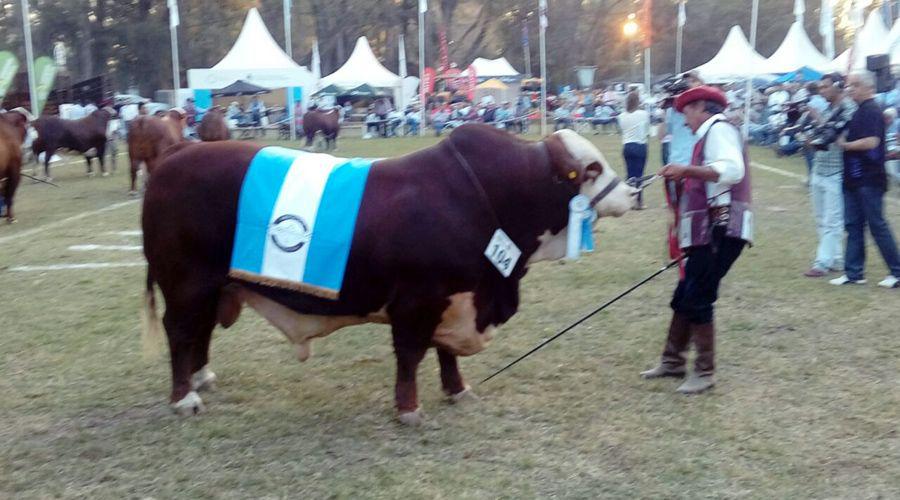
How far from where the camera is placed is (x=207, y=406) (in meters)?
5.33

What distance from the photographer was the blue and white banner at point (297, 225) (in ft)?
15.3

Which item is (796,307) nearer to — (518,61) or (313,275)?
(313,275)

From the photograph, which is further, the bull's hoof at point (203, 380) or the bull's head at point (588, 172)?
the bull's hoof at point (203, 380)

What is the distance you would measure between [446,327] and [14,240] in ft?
29.0

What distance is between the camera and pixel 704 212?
5.14m

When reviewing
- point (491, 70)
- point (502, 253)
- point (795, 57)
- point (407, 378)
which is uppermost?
point (491, 70)

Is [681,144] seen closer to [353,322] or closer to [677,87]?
[677,87]

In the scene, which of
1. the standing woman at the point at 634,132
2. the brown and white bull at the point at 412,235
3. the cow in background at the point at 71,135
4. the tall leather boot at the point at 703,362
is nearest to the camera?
the brown and white bull at the point at 412,235

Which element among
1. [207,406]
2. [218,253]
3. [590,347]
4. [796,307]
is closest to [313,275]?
[218,253]

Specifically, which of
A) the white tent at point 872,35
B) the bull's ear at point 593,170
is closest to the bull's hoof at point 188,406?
the bull's ear at point 593,170

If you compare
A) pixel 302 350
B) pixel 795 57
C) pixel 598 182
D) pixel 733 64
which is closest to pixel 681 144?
pixel 598 182

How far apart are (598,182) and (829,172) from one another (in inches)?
171

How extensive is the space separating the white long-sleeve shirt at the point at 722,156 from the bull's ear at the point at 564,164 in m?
0.80

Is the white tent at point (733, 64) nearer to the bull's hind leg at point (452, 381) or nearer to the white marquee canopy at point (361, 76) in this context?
the white marquee canopy at point (361, 76)
